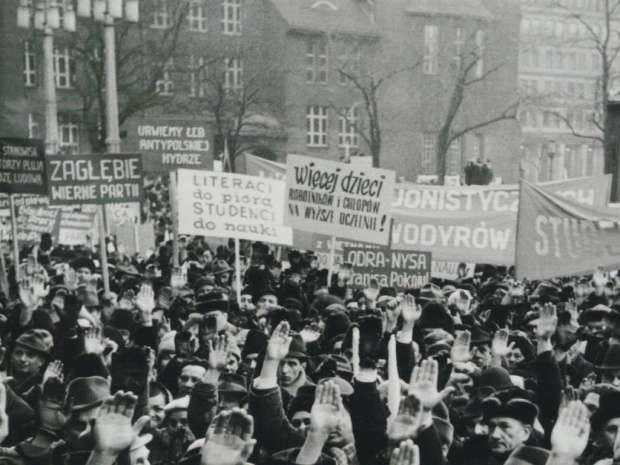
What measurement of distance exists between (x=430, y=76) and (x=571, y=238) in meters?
43.0

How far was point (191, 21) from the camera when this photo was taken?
154ft

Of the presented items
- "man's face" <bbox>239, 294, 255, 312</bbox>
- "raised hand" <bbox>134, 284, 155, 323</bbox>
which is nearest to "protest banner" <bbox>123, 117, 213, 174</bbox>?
"man's face" <bbox>239, 294, 255, 312</bbox>

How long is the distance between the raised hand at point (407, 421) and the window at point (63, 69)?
42.1 metres

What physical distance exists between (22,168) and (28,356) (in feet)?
21.3

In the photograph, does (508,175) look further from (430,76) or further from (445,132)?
(445,132)

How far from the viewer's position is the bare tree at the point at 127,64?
1553 inches

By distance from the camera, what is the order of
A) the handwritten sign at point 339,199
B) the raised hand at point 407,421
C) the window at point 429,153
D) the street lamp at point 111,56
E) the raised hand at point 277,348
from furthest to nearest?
the window at point 429,153
the street lamp at point 111,56
the handwritten sign at point 339,199
the raised hand at point 277,348
the raised hand at point 407,421

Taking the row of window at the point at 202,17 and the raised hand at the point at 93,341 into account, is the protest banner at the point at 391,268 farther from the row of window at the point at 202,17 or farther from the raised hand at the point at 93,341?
the row of window at the point at 202,17

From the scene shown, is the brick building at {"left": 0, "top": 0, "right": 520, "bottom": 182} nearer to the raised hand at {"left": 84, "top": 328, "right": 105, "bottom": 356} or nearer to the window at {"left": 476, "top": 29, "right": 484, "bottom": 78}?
the window at {"left": 476, "top": 29, "right": 484, "bottom": 78}

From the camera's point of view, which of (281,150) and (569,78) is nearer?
(281,150)

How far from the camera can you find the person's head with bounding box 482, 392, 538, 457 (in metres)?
4.57

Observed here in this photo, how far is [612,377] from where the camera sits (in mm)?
5742

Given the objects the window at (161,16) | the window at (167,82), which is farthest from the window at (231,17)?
the window at (167,82)

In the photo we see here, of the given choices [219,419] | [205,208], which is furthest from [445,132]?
[219,419]
